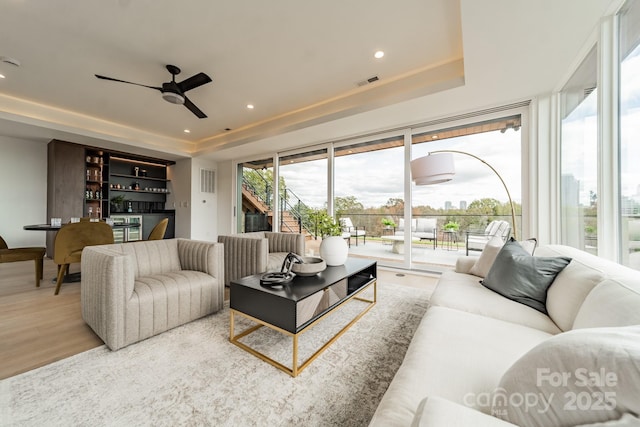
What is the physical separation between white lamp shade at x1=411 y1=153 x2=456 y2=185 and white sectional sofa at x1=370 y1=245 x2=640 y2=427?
1.47 m

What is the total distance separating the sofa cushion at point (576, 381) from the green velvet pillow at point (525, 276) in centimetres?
117

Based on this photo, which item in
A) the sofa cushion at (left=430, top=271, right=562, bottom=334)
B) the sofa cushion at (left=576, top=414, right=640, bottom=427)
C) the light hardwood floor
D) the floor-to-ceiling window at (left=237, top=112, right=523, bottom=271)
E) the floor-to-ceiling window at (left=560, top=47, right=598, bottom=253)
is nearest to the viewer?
the sofa cushion at (left=576, top=414, right=640, bottom=427)

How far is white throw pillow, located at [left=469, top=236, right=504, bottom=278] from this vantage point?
2236 millimetres

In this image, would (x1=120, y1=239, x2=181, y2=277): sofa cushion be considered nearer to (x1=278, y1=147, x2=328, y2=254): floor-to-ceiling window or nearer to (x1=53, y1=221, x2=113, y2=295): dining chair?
(x1=53, y1=221, x2=113, y2=295): dining chair

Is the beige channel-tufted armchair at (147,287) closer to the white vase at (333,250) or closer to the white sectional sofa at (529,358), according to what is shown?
the white vase at (333,250)

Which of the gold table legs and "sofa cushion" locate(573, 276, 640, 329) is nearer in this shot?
"sofa cushion" locate(573, 276, 640, 329)

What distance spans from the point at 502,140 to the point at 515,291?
281 cm

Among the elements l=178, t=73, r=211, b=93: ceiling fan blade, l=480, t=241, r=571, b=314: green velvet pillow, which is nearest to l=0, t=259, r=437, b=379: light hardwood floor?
l=480, t=241, r=571, b=314: green velvet pillow

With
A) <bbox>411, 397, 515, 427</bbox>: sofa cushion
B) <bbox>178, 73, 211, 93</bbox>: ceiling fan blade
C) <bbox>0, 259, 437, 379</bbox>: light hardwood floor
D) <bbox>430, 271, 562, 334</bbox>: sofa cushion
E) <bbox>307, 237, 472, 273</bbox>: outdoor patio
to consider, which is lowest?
<bbox>0, 259, 437, 379</bbox>: light hardwood floor

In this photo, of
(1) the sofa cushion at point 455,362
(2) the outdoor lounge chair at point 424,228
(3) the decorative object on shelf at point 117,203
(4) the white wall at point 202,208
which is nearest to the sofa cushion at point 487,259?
(1) the sofa cushion at point 455,362

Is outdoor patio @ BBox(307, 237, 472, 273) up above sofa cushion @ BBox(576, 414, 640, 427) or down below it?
below

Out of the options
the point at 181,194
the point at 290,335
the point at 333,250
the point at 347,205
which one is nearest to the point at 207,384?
the point at 290,335

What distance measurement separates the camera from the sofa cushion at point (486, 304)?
1458 millimetres

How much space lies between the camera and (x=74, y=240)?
3.11 meters
